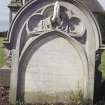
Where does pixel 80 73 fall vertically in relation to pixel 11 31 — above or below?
below

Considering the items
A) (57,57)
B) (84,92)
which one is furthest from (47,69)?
(84,92)

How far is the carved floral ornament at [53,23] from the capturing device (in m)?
11.2

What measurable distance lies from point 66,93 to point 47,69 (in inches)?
30.1

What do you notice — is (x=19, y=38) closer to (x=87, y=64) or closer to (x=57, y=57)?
(x=57, y=57)

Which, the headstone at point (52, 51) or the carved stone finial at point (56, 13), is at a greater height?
the carved stone finial at point (56, 13)

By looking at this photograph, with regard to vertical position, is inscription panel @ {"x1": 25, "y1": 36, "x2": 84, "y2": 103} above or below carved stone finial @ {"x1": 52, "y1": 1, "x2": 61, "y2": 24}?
below

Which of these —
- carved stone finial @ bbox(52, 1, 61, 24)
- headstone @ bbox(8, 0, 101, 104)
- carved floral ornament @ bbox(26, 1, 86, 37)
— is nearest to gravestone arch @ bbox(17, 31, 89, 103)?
headstone @ bbox(8, 0, 101, 104)

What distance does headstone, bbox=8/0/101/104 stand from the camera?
11.2 metres

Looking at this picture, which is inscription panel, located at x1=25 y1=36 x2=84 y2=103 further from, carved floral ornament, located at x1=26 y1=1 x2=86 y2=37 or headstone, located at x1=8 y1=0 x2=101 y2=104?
carved floral ornament, located at x1=26 y1=1 x2=86 y2=37

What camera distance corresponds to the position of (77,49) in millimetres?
11297

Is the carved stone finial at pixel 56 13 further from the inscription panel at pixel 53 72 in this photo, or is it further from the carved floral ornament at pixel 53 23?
the inscription panel at pixel 53 72

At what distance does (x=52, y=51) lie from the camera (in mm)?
11344

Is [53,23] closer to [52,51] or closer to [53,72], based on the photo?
[52,51]

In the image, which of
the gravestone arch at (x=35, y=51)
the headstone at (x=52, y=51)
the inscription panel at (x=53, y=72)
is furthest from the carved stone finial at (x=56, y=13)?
the inscription panel at (x=53, y=72)
